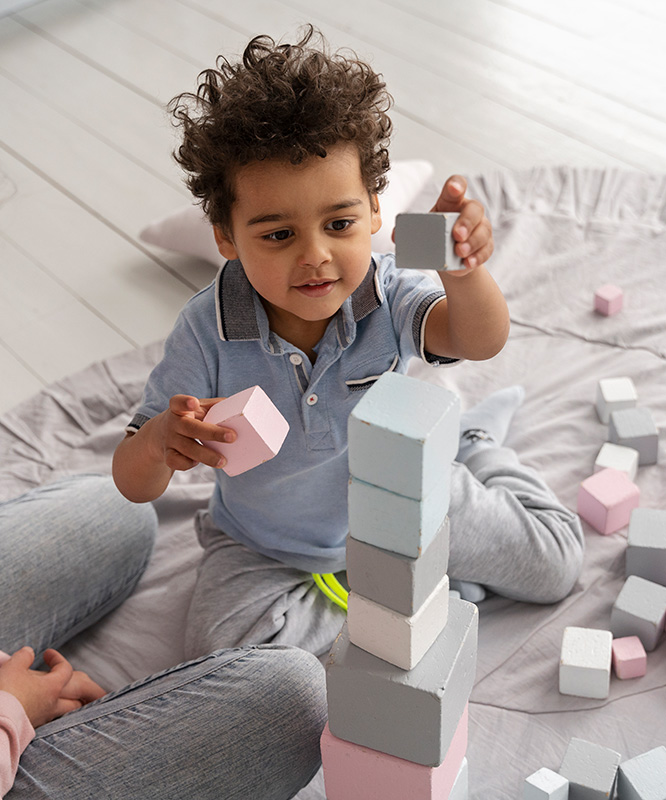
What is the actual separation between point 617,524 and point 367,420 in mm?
773

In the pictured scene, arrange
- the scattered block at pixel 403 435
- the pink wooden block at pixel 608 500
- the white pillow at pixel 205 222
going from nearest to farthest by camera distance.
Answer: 1. the scattered block at pixel 403 435
2. the pink wooden block at pixel 608 500
3. the white pillow at pixel 205 222

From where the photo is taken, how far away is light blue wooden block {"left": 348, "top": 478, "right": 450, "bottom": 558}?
2.50 feet

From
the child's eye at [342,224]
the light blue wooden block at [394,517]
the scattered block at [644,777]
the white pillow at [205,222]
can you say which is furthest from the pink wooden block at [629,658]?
the white pillow at [205,222]

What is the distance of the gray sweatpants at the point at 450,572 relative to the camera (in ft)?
3.96

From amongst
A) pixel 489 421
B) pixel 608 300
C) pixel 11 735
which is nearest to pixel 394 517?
pixel 11 735

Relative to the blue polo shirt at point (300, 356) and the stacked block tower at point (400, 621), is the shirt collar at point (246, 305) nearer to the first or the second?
the blue polo shirt at point (300, 356)

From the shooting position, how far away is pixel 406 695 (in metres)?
0.86

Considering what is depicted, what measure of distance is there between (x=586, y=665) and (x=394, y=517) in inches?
20.2

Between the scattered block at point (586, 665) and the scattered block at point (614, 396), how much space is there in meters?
0.42

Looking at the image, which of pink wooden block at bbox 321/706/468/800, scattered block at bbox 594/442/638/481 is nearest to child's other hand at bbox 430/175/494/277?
pink wooden block at bbox 321/706/468/800

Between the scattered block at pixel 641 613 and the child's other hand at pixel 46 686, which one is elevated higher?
the scattered block at pixel 641 613

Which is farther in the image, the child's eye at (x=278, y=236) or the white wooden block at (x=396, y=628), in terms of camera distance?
the child's eye at (x=278, y=236)

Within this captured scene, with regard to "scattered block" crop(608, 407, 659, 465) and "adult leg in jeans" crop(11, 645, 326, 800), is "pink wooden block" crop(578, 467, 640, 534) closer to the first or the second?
"scattered block" crop(608, 407, 659, 465)

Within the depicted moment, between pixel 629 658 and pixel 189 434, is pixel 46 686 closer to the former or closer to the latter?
pixel 189 434
